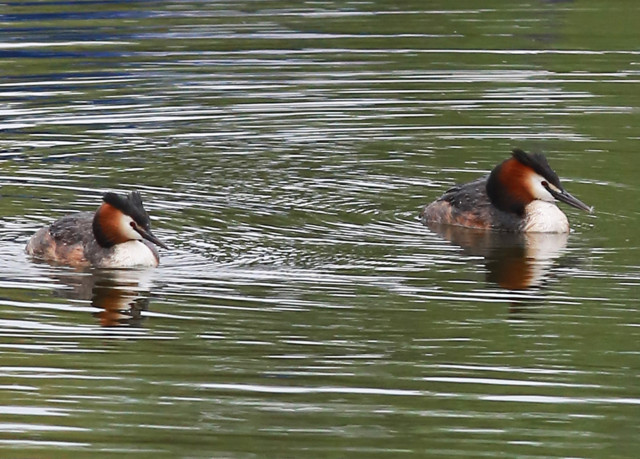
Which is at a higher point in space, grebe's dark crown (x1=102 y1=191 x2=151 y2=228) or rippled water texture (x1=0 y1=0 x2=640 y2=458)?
grebe's dark crown (x1=102 y1=191 x2=151 y2=228)

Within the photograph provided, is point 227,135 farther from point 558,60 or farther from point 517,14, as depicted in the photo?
point 517,14

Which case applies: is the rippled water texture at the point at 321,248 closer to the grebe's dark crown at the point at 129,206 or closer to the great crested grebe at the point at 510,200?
the great crested grebe at the point at 510,200

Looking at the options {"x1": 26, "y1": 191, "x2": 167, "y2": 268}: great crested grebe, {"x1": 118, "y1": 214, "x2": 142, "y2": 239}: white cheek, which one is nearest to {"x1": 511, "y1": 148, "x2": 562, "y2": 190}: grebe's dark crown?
{"x1": 26, "y1": 191, "x2": 167, "y2": 268}: great crested grebe

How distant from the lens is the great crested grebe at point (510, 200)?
15.3 m

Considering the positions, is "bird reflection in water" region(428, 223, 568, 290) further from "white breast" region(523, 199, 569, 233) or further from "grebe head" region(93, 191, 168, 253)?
"grebe head" region(93, 191, 168, 253)

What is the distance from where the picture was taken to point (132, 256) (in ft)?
44.7

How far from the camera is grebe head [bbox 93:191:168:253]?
13586 millimetres

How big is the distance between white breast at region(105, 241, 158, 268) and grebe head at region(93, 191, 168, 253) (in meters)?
0.05

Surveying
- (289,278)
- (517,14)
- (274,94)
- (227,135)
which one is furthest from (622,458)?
(517,14)

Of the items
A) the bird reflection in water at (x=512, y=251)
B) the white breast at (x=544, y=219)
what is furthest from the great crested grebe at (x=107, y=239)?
the white breast at (x=544, y=219)

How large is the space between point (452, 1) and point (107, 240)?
16.4 meters

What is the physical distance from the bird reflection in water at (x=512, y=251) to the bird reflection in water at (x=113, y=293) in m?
2.69

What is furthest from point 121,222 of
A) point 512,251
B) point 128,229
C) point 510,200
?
point 510,200

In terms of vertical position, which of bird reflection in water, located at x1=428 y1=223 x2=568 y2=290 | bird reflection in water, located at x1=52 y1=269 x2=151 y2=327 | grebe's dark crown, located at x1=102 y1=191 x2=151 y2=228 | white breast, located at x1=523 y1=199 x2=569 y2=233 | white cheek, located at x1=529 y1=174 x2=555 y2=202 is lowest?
bird reflection in water, located at x1=428 y1=223 x2=568 y2=290
